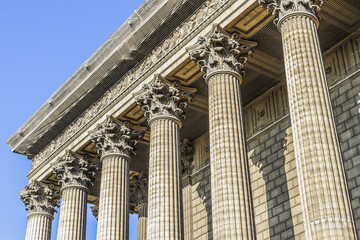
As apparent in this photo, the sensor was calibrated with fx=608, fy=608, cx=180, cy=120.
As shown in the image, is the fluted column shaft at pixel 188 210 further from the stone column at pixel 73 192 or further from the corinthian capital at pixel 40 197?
the corinthian capital at pixel 40 197

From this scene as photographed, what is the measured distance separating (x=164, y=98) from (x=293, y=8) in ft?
24.3

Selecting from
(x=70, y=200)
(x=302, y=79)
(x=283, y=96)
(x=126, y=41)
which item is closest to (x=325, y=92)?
(x=302, y=79)

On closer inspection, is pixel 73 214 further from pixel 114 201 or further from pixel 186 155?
pixel 186 155

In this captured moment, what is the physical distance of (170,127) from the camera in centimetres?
2488

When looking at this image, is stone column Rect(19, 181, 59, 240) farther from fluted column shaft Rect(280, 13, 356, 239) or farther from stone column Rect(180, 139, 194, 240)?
fluted column shaft Rect(280, 13, 356, 239)

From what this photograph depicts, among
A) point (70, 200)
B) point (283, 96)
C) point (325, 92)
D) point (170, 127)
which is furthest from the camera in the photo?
point (70, 200)

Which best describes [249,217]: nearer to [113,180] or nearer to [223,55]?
[223,55]

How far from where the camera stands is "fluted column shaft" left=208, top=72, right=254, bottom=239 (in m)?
19.4

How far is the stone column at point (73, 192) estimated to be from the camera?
2931 cm

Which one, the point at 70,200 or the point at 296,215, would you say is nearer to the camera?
the point at 296,215

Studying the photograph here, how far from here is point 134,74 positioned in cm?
2791

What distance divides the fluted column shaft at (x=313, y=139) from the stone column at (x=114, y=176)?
10.4 meters

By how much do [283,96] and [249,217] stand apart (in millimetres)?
8378

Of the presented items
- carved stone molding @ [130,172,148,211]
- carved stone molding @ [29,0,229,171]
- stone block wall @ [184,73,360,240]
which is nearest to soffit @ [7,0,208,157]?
carved stone molding @ [29,0,229,171]
